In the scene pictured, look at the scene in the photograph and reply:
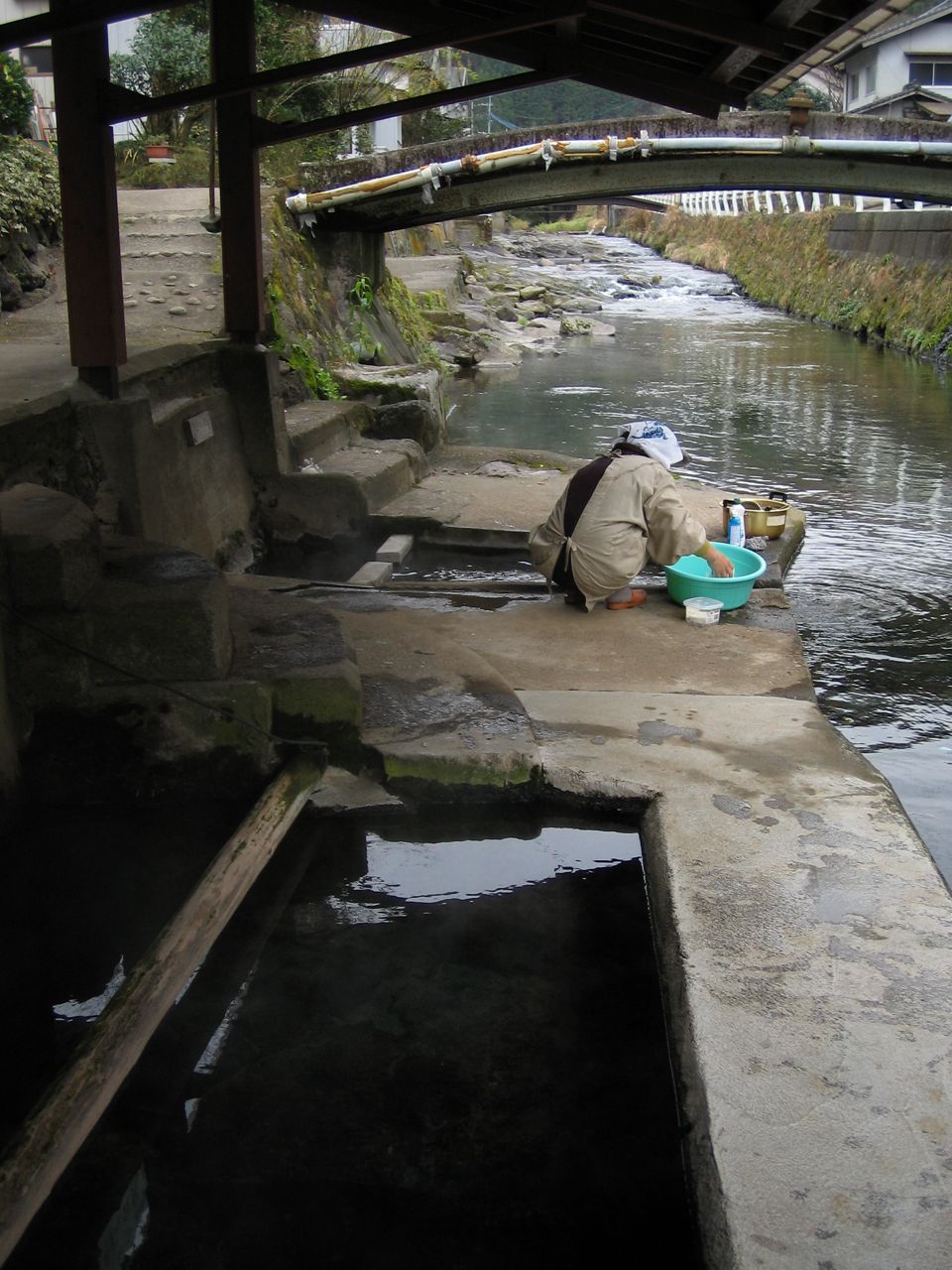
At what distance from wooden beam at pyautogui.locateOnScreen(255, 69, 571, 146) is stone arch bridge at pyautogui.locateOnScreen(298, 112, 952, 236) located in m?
6.05

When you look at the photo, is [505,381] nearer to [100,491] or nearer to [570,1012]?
[100,491]

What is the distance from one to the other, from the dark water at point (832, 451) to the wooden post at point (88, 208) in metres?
4.56

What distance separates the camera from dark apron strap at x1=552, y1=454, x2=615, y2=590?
666 cm

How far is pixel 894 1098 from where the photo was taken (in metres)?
2.92

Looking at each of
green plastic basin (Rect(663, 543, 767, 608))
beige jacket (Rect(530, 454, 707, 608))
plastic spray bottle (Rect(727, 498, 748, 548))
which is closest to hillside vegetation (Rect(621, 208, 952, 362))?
plastic spray bottle (Rect(727, 498, 748, 548))

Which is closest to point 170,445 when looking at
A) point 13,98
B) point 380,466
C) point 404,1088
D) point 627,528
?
point 380,466

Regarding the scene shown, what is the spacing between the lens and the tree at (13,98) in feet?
43.1

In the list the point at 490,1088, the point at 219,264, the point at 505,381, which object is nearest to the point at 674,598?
the point at 490,1088

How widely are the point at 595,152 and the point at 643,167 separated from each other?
3.59 feet

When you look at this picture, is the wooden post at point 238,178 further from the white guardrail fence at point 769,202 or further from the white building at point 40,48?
the white guardrail fence at point 769,202

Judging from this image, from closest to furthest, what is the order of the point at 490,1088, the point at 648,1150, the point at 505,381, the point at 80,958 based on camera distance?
the point at 648,1150
the point at 490,1088
the point at 80,958
the point at 505,381

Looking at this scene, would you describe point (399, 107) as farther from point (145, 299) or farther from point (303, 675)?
point (303, 675)

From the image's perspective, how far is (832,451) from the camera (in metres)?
14.2

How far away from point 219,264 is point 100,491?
256 inches
